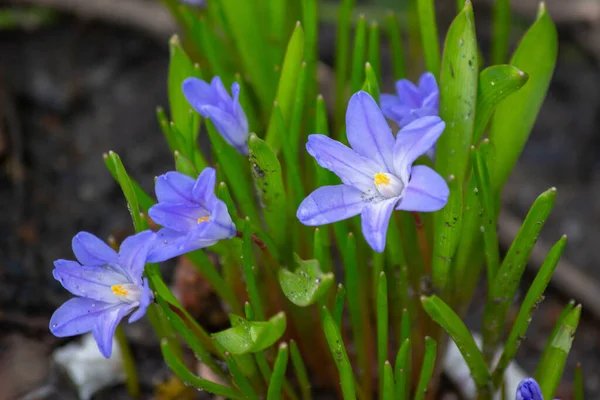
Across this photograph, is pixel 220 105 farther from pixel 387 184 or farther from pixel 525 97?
pixel 525 97

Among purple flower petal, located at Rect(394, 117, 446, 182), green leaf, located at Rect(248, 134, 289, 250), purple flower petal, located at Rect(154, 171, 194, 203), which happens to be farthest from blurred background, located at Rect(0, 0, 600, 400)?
purple flower petal, located at Rect(394, 117, 446, 182)

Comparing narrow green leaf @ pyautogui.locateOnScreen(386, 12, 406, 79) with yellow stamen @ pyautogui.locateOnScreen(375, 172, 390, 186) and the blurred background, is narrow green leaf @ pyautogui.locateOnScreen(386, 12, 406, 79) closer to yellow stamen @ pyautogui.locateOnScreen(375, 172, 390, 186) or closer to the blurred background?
yellow stamen @ pyautogui.locateOnScreen(375, 172, 390, 186)

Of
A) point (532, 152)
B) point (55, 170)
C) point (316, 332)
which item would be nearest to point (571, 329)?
point (316, 332)

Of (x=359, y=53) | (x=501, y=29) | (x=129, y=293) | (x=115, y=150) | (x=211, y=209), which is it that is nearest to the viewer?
(x=211, y=209)

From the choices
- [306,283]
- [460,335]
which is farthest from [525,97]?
[306,283]

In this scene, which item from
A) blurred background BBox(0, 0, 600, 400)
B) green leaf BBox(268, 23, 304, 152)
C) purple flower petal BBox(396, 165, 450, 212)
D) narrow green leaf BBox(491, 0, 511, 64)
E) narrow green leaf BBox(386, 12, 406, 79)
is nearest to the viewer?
purple flower petal BBox(396, 165, 450, 212)
